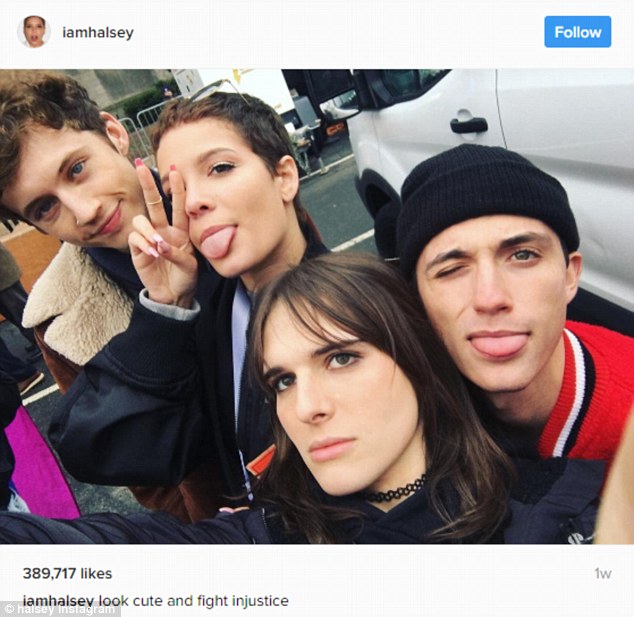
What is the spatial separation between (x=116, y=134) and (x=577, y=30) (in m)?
0.71

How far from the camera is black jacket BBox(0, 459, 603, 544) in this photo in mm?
566

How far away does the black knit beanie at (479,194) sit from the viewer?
22.5 inches

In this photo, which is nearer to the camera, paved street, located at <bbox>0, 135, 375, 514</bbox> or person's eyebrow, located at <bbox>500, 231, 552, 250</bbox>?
person's eyebrow, located at <bbox>500, 231, 552, 250</bbox>

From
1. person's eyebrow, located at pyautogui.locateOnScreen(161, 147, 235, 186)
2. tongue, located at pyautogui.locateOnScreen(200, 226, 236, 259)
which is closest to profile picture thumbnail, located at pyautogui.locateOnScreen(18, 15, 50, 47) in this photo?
person's eyebrow, located at pyautogui.locateOnScreen(161, 147, 235, 186)

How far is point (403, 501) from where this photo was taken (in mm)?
602

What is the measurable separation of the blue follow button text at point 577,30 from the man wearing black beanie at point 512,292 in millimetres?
172

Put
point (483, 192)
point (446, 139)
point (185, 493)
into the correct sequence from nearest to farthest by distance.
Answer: point (483, 192)
point (185, 493)
point (446, 139)

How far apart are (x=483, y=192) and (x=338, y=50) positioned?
0.29 metres

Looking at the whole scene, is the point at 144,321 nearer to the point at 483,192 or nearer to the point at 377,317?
the point at 377,317

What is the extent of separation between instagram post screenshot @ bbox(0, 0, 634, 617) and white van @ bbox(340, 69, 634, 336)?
12 millimetres

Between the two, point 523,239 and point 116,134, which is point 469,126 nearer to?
point 523,239

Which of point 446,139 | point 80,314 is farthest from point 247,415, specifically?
point 446,139
